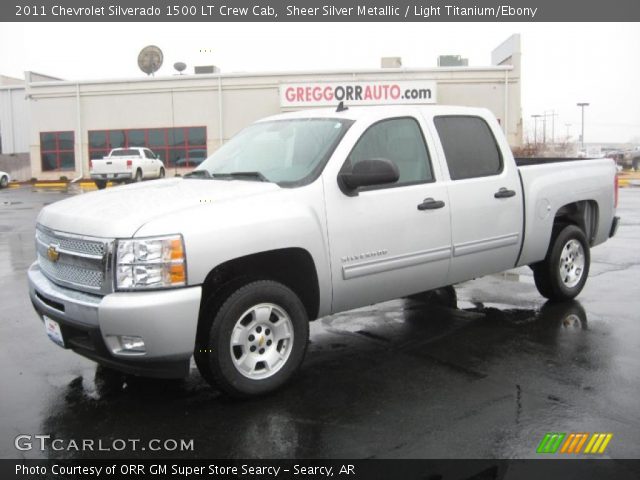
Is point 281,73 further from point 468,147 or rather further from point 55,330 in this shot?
point 55,330

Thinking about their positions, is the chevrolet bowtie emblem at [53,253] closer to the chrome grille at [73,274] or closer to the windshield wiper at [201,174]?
the chrome grille at [73,274]

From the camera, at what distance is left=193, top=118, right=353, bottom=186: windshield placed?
15.5ft

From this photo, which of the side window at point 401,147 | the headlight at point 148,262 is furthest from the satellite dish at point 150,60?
the headlight at point 148,262

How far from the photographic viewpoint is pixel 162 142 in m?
34.7

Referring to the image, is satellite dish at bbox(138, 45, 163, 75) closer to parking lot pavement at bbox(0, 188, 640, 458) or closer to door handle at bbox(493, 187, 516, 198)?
parking lot pavement at bbox(0, 188, 640, 458)

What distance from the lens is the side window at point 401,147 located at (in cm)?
500

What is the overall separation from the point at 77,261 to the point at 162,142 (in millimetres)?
31890

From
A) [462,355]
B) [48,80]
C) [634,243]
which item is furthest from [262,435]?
[48,80]

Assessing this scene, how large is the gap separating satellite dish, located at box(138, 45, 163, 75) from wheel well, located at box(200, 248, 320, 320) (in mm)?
34384

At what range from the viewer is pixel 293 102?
32.7m

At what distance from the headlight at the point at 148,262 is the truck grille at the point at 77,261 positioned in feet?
0.36

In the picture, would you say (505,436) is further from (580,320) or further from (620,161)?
(620,161)

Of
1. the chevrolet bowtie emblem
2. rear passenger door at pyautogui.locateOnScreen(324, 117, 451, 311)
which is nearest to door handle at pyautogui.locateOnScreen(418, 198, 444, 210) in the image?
rear passenger door at pyautogui.locateOnScreen(324, 117, 451, 311)

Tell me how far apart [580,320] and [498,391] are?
7.09ft
